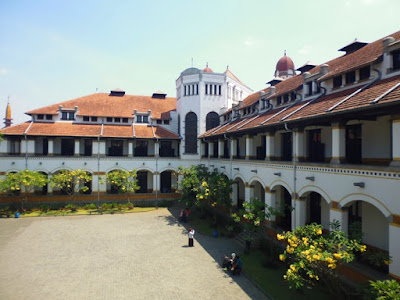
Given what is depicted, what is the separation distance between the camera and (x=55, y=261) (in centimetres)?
1555

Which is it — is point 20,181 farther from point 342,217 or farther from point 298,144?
point 342,217

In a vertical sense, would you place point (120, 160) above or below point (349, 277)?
above

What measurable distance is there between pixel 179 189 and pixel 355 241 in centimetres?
2357

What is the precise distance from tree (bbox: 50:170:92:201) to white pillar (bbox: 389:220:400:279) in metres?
25.8

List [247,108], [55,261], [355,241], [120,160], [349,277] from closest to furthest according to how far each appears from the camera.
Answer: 1. [355,241]
2. [349,277]
3. [55,261]
4. [247,108]
5. [120,160]

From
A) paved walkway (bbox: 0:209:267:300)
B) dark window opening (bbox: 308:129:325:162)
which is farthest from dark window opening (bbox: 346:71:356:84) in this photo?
paved walkway (bbox: 0:209:267:300)

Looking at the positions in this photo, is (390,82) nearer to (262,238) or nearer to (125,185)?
(262,238)

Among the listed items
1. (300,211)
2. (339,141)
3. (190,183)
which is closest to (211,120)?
(190,183)

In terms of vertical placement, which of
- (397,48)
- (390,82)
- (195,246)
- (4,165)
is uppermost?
(397,48)

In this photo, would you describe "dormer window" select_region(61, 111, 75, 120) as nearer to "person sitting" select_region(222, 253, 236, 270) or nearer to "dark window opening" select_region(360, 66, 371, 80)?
"person sitting" select_region(222, 253, 236, 270)

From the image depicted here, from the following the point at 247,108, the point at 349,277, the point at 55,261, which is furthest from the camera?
the point at 247,108

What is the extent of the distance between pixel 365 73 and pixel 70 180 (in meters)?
26.9

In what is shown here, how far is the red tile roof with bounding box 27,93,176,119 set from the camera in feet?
108

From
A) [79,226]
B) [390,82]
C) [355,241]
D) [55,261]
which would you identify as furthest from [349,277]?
[79,226]
